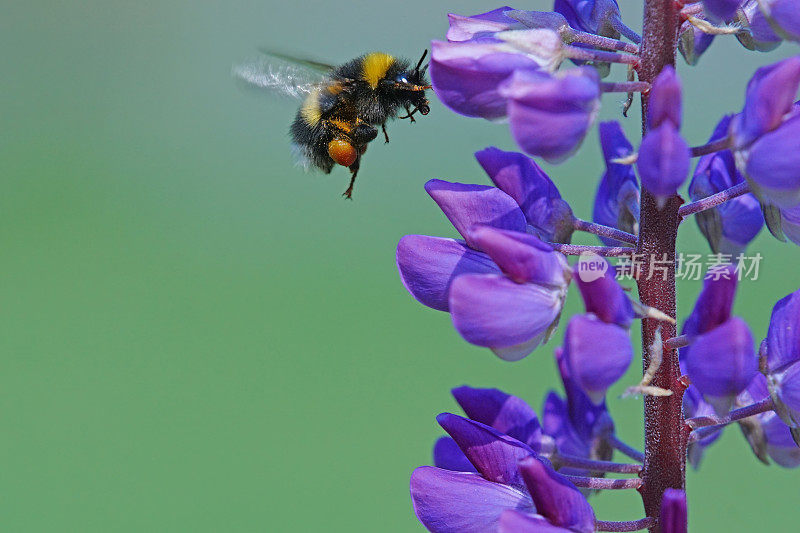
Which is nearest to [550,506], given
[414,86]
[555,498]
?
[555,498]

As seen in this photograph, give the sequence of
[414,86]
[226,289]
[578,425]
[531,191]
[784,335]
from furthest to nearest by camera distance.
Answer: [226,289] → [414,86] → [578,425] → [531,191] → [784,335]

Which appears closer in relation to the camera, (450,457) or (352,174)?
(450,457)

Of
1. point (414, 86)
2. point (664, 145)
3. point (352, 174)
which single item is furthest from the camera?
point (352, 174)

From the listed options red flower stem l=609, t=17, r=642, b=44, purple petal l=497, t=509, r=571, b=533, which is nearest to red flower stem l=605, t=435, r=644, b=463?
purple petal l=497, t=509, r=571, b=533

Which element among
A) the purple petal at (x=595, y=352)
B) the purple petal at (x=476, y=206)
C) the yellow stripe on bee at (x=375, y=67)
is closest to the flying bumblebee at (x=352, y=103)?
the yellow stripe on bee at (x=375, y=67)

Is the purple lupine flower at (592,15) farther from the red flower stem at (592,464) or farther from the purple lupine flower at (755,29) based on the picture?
the red flower stem at (592,464)

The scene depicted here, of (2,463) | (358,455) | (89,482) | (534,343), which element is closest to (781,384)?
(534,343)

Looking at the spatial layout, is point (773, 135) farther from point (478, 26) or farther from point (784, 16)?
point (478, 26)
